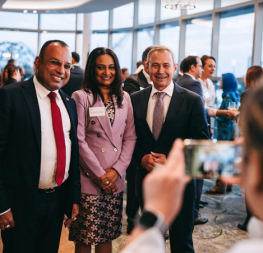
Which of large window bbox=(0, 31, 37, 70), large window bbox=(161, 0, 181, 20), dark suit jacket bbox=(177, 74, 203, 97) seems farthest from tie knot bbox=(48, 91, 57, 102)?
large window bbox=(0, 31, 37, 70)

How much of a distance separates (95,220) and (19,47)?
10.5 metres

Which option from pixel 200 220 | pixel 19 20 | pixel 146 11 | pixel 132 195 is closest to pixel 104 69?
pixel 132 195

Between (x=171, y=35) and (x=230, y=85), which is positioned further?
(x=171, y=35)

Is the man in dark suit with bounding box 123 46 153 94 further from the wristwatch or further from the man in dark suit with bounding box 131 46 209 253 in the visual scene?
the wristwatch

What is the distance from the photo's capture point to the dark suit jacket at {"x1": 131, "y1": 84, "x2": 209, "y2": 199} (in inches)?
98.6

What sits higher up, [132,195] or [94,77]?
[94,77]

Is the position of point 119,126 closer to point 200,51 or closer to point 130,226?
point 130,226

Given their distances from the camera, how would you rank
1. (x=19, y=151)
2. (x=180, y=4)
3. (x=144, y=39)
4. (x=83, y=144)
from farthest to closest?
(x=144, y=39)
(x=180, y=4)
(x=83, y=144)
(x=19, y=151)

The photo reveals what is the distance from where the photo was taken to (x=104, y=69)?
8.23 feet

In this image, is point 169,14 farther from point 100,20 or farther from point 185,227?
point 185,227

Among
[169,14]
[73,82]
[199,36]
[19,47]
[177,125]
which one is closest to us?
[177,125]

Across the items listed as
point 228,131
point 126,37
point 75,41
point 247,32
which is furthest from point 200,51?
point 75,41

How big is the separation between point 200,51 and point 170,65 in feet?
19.3

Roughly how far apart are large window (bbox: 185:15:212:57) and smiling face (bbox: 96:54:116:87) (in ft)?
19.0
